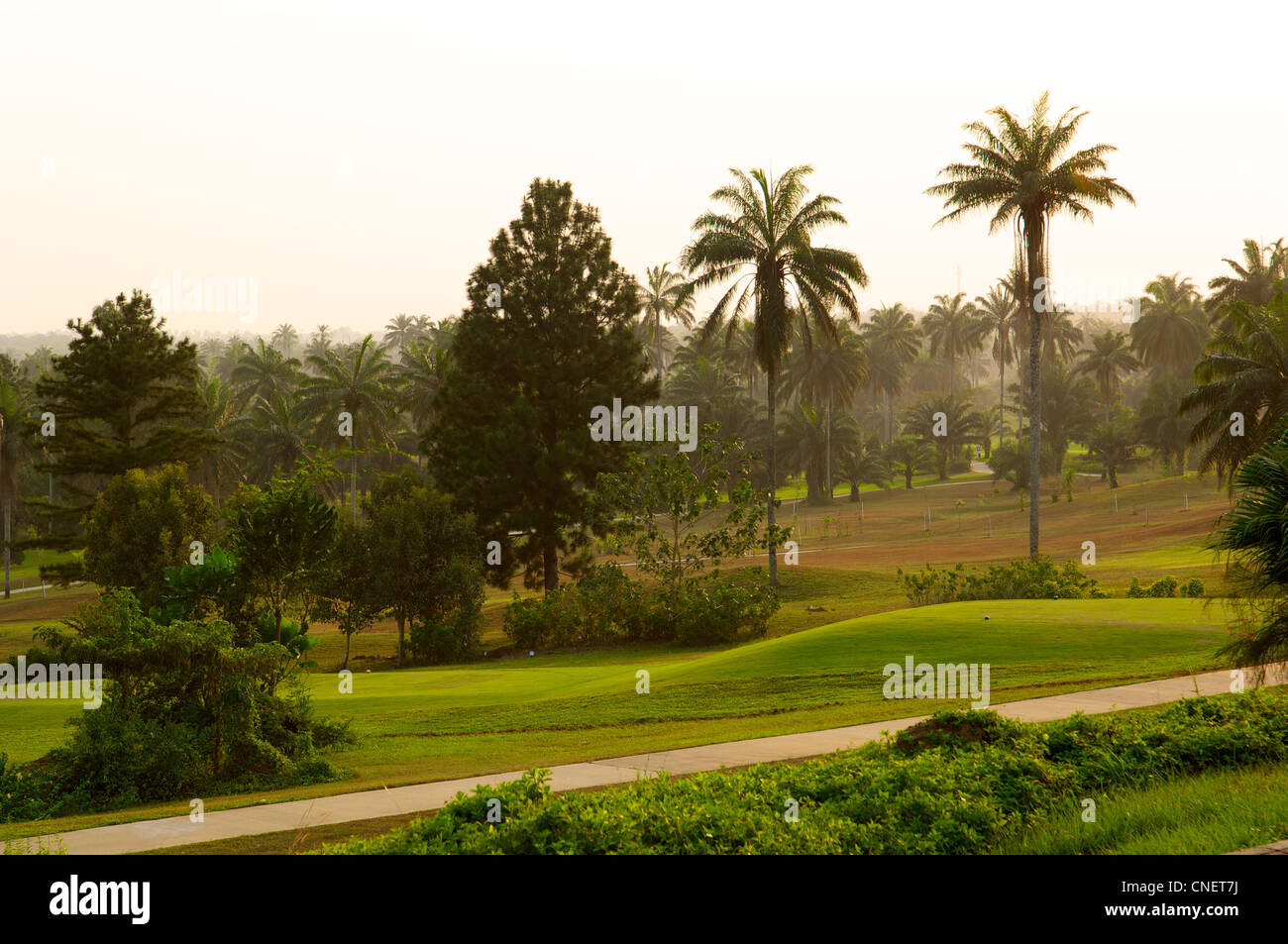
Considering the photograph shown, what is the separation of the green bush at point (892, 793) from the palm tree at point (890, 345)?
364ft

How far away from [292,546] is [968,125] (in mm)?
32960

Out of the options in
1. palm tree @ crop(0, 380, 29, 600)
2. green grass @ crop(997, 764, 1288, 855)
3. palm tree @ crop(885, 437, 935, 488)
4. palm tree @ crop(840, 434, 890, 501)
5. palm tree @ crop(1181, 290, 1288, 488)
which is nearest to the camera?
green grass @ crop(997, 764, 1288, 855)

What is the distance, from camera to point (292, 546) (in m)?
18.6

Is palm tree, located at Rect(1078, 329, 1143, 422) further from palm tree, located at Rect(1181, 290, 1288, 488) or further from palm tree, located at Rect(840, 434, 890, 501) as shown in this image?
palm tree, located at Rect(1181, 290, 1288, 488)

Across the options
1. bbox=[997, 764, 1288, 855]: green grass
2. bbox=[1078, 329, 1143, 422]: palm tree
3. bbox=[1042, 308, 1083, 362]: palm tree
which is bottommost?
bbox=[997, 764, 1288, 855]: green grass

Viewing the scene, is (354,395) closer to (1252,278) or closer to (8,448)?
(8,448)

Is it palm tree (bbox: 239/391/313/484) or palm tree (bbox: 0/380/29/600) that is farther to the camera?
palm tree (bbox: 239/391/313/484)

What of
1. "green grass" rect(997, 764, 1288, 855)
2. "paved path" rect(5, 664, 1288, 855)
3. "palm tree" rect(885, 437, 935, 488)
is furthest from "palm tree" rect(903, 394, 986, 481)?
"green grass" rect(997, 764, 1288, 855)

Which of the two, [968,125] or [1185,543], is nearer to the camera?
[968,125]

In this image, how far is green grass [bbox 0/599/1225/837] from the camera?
16.1 m

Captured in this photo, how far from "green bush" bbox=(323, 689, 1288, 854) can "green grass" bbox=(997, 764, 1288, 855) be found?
0.32 m

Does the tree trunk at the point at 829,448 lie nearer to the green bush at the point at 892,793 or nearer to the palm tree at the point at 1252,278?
the palm tree at the point at 1252,278

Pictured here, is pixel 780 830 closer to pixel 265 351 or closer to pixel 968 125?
pixel 968 125
